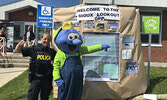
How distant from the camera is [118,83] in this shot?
411 cm

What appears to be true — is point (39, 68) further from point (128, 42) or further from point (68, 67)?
point (128, 42)

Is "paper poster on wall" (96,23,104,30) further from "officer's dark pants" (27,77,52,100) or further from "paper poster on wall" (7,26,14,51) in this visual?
"paper poster on wall" (7,26,14,51)

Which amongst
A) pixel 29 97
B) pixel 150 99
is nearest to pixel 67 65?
pixel 29 97

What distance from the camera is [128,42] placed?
421cm

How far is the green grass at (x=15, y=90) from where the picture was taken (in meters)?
4.53

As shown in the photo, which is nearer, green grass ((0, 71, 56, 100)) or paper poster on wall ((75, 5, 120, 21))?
paper poster on wall ((75, 5, 120, 21))

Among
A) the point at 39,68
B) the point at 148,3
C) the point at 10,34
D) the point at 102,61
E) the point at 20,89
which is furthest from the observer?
the point at 10,34

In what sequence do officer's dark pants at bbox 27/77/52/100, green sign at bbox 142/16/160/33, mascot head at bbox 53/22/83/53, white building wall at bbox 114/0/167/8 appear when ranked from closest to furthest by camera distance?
mascot head at bbox 53/22/83/53 → officer's dark pants at bbox 27/77/52/100 → green sign at bbox 142/16/160/33 → white building wall at bbox 114/0/167/8

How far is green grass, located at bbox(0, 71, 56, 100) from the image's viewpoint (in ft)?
14.9

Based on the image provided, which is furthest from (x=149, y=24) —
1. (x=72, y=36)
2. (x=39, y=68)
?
(x=39, y=68)

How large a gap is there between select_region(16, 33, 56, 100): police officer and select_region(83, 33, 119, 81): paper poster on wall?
3.65 feet

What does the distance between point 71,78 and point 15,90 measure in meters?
2.96

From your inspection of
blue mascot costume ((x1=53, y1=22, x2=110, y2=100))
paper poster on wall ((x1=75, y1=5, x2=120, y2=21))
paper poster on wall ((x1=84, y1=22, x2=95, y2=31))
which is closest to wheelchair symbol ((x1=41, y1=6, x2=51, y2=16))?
paper poster on wall ((x1=75, y1=5, x2=120, y2=21))

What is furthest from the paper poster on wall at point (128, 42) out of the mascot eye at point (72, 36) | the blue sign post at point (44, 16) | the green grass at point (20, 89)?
the blue sign post at point (44, 16)
